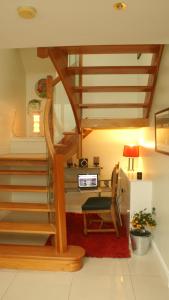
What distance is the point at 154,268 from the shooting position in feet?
8.77

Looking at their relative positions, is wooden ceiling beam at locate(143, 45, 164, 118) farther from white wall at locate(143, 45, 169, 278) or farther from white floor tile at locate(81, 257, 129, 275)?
white floor tile at locate(81, 257, 129, 275)

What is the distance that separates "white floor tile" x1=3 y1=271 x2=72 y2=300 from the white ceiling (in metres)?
2.20

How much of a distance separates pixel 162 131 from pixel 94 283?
170 centimetres

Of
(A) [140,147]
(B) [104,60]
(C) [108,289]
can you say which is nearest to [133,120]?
(A) [140,147]

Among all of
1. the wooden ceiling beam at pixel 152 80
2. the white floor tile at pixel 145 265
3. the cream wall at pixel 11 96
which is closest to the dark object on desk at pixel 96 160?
the cream wall at pixel 11 96

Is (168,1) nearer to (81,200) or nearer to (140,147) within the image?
(140,147)

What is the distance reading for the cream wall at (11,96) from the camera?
14.4ft

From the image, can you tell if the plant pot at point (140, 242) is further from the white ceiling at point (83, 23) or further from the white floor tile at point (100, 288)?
the white ceiling at point (83, 23)

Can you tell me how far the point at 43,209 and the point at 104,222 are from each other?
153cm

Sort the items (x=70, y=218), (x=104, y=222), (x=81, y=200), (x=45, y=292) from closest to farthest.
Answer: (x=45, y=292)
(x=104, y=222)
(x=70, y=218)
(x=81, y=200)

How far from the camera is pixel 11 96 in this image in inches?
193

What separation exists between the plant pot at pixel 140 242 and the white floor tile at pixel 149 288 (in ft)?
1.54

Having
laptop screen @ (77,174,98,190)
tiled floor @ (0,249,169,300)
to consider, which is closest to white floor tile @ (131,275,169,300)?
tiled floor @ (0,249,169,300)

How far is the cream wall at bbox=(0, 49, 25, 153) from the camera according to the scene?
173 inches
